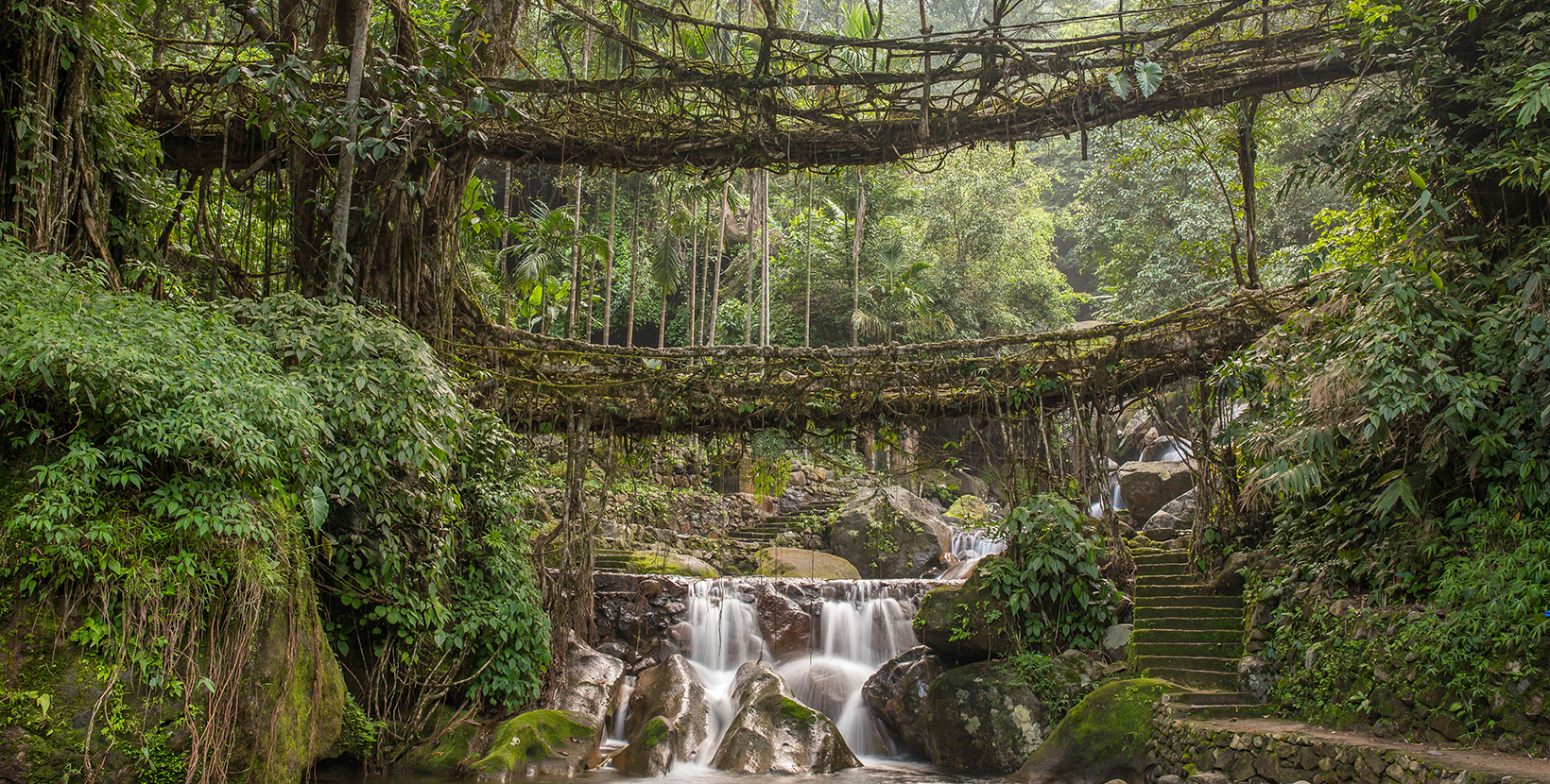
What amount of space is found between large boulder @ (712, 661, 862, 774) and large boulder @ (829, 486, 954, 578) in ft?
22.9

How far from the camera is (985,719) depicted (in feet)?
28.1

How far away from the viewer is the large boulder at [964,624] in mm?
9344

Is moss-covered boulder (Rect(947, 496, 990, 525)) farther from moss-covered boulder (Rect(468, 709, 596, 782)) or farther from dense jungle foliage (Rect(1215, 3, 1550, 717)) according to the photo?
moss-covered boulder (Rect(468, 709, 596, 782))

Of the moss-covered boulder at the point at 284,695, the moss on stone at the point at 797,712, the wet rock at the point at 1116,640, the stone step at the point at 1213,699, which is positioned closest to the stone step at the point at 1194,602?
the wet rock at the point at 1116,640

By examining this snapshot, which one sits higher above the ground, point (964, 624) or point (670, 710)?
point (964, 624)

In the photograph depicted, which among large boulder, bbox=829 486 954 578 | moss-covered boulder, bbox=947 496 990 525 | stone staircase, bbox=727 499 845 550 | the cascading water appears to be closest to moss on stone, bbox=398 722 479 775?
the cascading water

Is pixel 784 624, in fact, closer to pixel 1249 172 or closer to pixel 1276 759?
pixel 1276 759

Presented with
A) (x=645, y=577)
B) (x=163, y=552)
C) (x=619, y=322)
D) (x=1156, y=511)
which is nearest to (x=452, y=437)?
(x=163, y=552)

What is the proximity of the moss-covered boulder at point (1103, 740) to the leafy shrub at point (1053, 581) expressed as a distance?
59.9 inches

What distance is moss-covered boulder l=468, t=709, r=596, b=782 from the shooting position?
7.40m

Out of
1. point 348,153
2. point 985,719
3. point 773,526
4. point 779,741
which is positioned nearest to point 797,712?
point 779,741

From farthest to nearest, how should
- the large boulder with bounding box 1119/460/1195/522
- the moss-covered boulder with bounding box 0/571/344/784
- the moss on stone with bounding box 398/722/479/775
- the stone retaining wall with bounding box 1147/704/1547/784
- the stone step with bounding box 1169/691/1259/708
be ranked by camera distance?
the large boulder with bounding box 1119/460/1195/522
the moss on stone with bounding box 398/722/479/775
the stone step with bounding box 1169/691/1259/708
the stone retaining wall with bounding box 1147/704/1547/784
the moss-covered boulder with bounding box 0/571/344/784

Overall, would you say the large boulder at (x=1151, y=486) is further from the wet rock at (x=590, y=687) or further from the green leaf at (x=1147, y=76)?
the green leaf at (x=1147, y=76)

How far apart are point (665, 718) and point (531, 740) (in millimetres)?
1548
